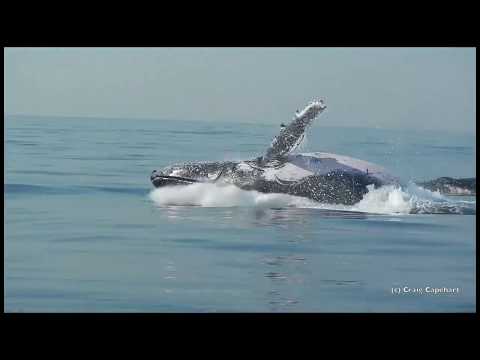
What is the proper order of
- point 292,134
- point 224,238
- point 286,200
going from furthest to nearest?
point 292,134 < point 286,200 < point 224,238

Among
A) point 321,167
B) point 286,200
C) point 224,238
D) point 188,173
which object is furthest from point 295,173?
point 224,238

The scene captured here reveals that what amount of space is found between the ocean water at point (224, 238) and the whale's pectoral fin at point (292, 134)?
1.74ft

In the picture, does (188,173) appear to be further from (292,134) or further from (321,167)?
(321,167)

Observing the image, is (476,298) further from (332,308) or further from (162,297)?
(162,297)

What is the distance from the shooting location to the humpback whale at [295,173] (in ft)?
77.0

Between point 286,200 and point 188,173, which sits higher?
point 188,173

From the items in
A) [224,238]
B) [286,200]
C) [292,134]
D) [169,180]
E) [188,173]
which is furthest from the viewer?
[188,173]

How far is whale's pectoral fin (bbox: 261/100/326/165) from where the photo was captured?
23.3 m

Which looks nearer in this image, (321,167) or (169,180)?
(321,167)

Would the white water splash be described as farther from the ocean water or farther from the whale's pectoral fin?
the whale's pectoral fin

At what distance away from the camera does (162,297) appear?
612 inches

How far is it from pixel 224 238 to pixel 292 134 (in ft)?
17.6

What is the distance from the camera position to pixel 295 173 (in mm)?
23812

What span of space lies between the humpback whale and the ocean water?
1.12 feet
